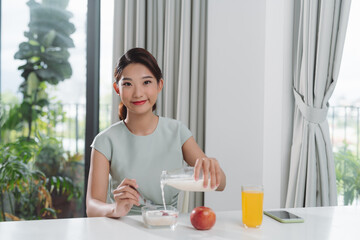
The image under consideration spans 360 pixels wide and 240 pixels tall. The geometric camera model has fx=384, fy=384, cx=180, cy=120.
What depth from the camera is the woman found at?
160 cm

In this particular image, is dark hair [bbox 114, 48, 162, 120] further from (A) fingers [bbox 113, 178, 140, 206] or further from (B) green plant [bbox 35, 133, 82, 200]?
(B) green plant [bbox 35, 133, 82, 200]

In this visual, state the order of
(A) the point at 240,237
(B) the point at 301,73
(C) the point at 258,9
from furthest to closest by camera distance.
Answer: (C) the point at 258,9, (B) the point at 301,73, (A) the point at 240,237

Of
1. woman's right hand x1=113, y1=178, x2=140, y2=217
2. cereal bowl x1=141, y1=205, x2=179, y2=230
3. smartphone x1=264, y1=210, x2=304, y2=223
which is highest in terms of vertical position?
woman's right hand x1=113, y1=178, x2=140, y2=217

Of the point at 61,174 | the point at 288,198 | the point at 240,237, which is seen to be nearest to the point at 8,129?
the point at 61,174

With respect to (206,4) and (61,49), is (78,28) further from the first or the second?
(206,4)

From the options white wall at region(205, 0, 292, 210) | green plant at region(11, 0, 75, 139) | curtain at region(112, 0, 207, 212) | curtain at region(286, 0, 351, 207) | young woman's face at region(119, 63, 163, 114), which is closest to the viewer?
young woman's face at region(119, 63, 163, 114)

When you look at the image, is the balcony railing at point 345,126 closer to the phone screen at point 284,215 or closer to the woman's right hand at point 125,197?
the phone screen at point 284,215

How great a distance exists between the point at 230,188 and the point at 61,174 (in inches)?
58.9

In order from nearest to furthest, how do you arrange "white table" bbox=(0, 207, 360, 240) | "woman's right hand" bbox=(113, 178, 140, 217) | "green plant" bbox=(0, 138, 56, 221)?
"white table" bbox=(0, 207, 360, 240) → "woman's right hand" bbox=(113, 178, 140, 217) → "green plant" bbox=(0, 138, 56, 221)

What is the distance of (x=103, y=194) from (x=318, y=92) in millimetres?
1517

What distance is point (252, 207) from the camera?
1.21 meters

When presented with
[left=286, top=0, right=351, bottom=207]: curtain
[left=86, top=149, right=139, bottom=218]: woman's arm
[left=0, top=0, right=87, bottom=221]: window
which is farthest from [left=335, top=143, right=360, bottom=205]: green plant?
[left=0, top=0, right=87, bottom=221]: window

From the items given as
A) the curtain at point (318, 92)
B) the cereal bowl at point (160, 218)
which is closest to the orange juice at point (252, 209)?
the cereal bowl at point (160, 218)

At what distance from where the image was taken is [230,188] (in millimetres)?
2777
